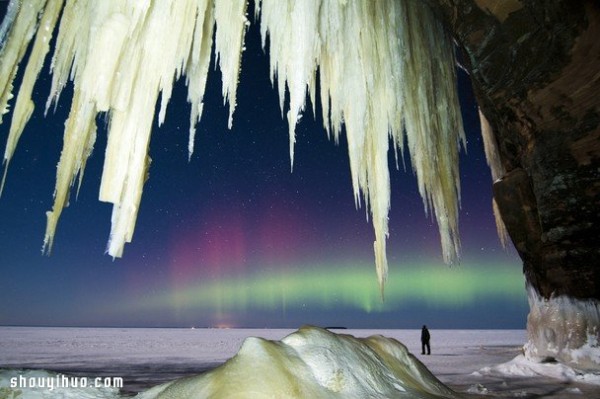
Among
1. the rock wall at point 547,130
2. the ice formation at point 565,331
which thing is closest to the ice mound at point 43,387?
the rock wall at point 547,130

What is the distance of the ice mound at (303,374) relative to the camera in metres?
1.97

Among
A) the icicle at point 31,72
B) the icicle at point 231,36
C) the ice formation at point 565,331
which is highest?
the icicle at point 231,36

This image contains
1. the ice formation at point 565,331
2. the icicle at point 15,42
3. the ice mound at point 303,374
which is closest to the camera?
the ice mound at point 303,374

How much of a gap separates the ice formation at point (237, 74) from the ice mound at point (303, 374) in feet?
3.87

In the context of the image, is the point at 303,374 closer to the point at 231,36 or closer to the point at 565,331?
the point at 231,36

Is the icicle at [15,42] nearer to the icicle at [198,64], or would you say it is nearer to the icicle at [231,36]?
the icicle at [198,64]

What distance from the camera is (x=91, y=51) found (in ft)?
8.16

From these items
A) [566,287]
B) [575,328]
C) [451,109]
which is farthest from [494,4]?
[575,328]

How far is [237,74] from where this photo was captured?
10.8ft

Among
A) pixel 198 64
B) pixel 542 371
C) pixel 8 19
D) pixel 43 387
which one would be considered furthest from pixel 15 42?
pixel 542 371

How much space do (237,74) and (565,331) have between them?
709 cm

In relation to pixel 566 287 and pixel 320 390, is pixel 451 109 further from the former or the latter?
pixel 320 390

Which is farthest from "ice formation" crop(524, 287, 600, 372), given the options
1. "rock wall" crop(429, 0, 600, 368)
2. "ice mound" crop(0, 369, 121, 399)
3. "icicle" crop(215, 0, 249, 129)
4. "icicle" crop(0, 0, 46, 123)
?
"icicle" crop(0, 0, 46, 123)

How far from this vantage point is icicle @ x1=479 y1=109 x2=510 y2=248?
7.07 meters
